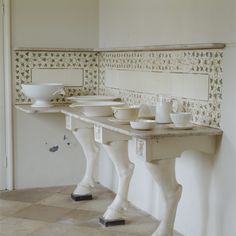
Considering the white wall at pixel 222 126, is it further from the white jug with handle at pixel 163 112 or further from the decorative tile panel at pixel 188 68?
the white jug with handle at pixel 163 112

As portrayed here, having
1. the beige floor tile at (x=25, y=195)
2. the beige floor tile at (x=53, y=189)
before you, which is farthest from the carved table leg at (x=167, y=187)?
the beige floor tile at (x=53, y=189)

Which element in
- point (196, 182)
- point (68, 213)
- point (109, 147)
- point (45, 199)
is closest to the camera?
point (196, 182)

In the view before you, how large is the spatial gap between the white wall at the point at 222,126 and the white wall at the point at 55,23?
50 centimetres

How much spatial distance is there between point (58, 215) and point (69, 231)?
316 millimetres

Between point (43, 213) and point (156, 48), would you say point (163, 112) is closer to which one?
point (156, 48)

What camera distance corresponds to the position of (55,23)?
13.4 ft

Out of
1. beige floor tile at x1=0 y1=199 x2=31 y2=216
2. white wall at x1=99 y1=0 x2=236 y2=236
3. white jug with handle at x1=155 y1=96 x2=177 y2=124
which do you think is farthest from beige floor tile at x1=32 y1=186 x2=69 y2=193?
white jug with handle at x1=155 y1=96 x2=177 y2=124

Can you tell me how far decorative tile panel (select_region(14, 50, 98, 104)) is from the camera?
13.1 feet

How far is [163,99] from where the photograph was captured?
10.2 feet

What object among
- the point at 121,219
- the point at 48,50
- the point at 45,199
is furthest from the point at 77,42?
the point at 121,219

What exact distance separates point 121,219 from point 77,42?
153 centimetres

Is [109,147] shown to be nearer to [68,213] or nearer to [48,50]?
A: [68,213]

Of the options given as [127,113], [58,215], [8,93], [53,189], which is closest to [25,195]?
[53,189]

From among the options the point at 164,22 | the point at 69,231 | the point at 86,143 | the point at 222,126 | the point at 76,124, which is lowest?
the point at 69,231
